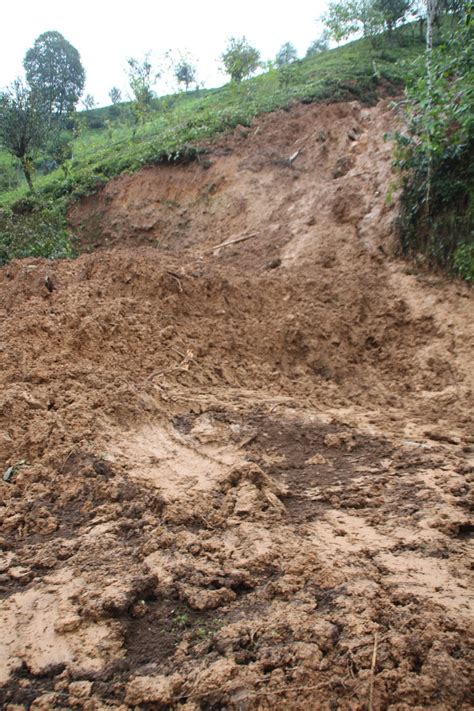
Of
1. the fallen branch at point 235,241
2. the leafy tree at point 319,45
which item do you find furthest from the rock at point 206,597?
the leafy tree at point 319,45

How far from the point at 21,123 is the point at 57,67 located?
25.2 meters

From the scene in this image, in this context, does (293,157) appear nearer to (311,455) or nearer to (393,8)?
(311,455)

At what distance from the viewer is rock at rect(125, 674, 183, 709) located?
Answer: 1.73 meters

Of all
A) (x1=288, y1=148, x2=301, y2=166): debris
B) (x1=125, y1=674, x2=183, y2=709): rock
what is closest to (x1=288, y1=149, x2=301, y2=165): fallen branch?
(x1=288, y1=148, x2=301, y2=166): debris

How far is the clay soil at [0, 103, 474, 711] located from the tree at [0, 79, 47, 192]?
926 centimetres

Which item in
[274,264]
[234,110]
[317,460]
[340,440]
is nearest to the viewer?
[317,460]

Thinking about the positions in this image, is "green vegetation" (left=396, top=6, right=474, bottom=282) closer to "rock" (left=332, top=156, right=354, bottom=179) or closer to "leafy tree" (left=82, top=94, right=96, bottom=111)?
"rock" (left=332, top=156, right=354, bottom=179)

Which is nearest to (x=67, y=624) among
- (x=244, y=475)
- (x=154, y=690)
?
(x=154, y=690)

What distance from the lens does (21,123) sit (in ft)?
48.5

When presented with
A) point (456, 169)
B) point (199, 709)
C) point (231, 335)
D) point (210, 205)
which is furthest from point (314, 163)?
point (199, 709)

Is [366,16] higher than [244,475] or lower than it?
higher

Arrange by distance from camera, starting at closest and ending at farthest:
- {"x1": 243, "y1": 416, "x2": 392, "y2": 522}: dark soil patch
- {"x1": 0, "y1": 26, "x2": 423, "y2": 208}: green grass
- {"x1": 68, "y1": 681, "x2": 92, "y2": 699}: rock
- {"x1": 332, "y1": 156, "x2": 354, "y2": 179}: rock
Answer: {"x1": 68, "y1": 681, "x2": 92, "y2": 699}: rock < {"x1": 243, "y1": 416, "x2": 392, "y2": 522}: dark soil patch < {"x1": 332, "y1": 156, "x2": 354, "y2": 179}: rock < {"x1": 0, "y1": 26, "x2": 423, "y2": 208}: green grass

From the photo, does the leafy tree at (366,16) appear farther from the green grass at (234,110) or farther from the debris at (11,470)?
the debris at (11,470)

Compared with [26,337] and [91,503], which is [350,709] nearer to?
[91,503]
